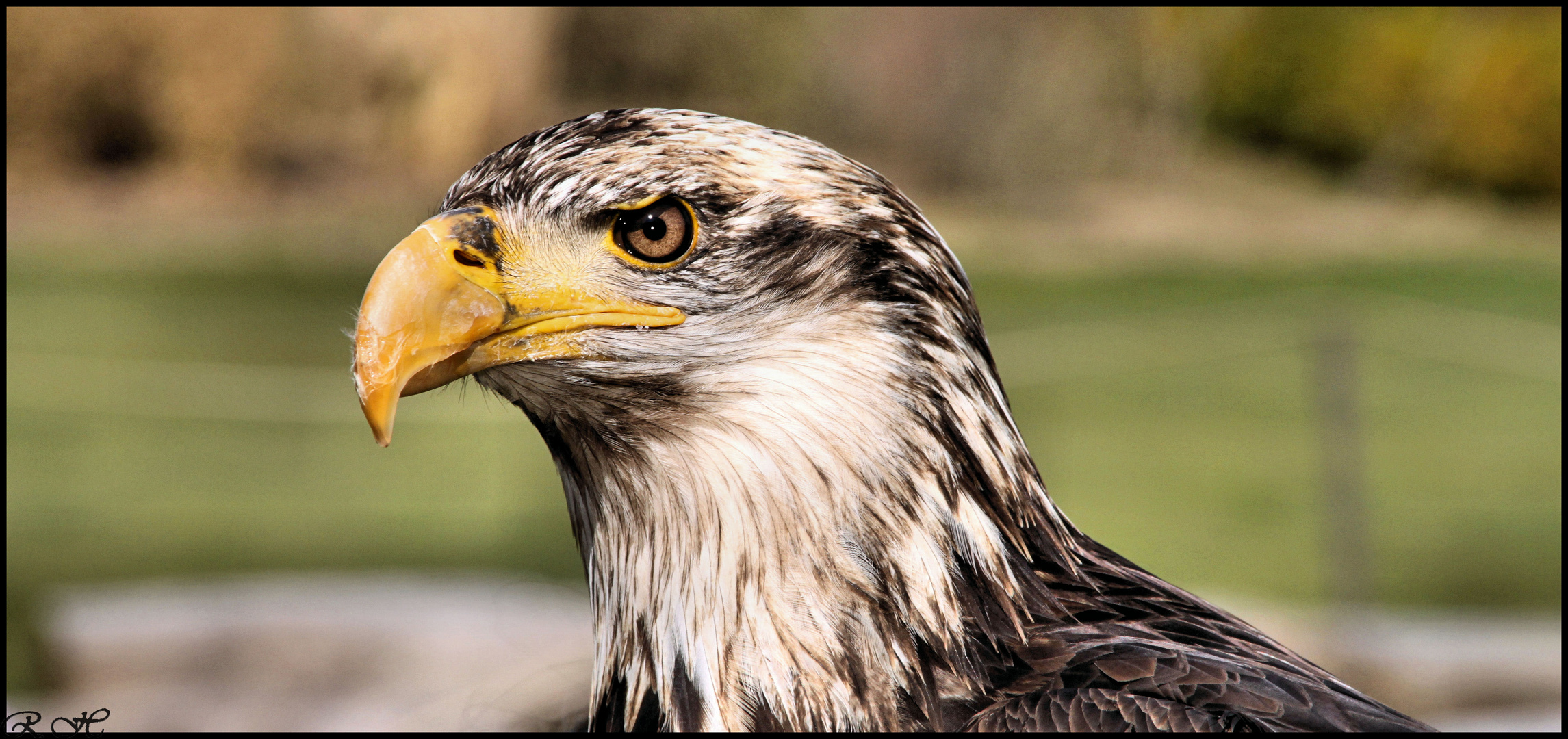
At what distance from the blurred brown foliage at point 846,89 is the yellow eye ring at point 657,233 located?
66.3 ft

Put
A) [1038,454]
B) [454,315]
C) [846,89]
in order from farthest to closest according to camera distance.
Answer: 1. [846,89]
2. [1038,454]
3. [454,315]

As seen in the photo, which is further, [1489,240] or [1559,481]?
[1489,240]

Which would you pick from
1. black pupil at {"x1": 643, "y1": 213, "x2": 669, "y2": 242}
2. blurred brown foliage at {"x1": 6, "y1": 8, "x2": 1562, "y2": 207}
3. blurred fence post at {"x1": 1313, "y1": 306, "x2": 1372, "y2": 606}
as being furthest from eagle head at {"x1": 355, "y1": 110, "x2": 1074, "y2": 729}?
blurred brown foliage at {"x1": 6, "y1": 8, "x2": 1562, "y2": 207}

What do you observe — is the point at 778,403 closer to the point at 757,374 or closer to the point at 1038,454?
the point at 757,374

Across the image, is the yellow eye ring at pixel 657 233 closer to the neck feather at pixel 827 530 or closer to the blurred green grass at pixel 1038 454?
the neck feather at pixel 827 530

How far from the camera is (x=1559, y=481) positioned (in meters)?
9.45

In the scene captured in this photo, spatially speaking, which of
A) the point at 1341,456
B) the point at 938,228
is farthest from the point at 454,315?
the point at 938,228

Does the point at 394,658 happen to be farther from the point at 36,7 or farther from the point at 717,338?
the point at 36,7

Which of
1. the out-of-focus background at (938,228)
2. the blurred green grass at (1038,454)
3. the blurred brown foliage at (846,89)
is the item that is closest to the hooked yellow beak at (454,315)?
the out-of-focus background at (938,228)

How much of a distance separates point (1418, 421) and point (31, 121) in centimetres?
2122

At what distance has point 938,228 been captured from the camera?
1731 cm

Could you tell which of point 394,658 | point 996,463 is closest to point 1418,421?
point 394,658

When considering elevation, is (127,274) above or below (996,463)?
above

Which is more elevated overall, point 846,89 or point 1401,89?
point 846,89
